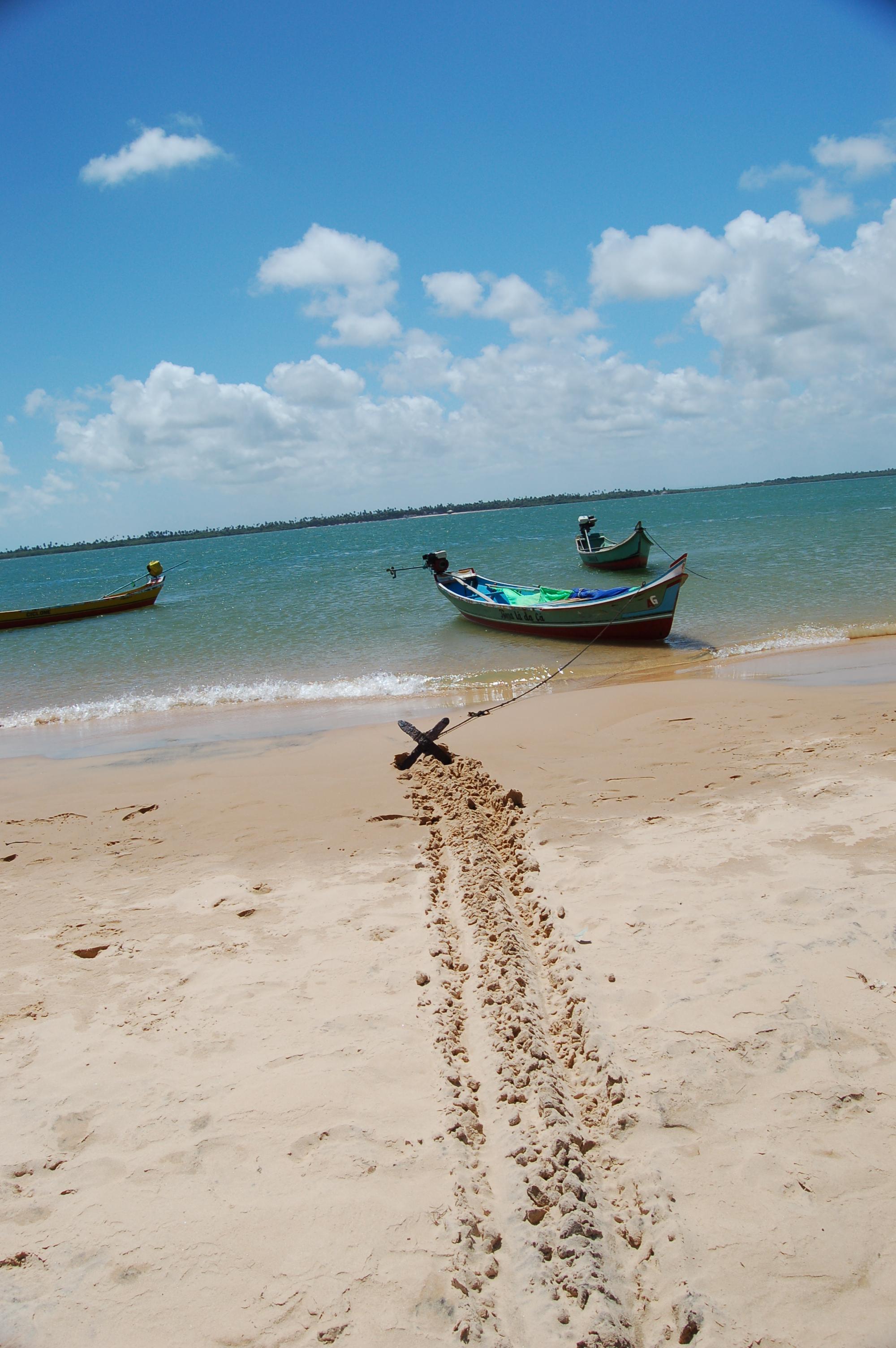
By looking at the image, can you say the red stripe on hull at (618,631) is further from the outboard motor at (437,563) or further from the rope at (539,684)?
the outboard motor at (437,563)

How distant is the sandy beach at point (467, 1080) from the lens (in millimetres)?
2289

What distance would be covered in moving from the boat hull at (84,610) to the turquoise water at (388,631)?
75 centimetres

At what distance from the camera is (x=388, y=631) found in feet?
60.7

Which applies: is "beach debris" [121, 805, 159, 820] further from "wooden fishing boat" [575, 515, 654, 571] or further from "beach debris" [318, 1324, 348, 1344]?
"wooden fishing boat" [575, 515, 654, 571]

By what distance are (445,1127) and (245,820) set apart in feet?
13.2

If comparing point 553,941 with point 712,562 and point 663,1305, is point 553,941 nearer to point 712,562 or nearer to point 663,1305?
point 663,1305

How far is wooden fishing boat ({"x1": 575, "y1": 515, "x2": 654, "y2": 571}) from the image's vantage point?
25.7 meters

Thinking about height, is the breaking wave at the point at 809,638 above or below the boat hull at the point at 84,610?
below

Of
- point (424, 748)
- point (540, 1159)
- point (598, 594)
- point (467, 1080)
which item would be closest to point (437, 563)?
point (598, 594)

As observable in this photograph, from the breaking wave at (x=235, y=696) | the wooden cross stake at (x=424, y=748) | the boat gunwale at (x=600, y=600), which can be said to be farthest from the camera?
the boat gunwale at (x=600, y=600)

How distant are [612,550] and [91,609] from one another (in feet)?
60.2

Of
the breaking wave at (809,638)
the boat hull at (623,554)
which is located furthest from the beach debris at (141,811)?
the boat hull at (623,554)

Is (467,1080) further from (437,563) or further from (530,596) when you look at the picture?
(437,563)

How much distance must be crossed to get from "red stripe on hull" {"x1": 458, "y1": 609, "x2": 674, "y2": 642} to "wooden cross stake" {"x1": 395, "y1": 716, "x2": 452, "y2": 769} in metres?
7.04
